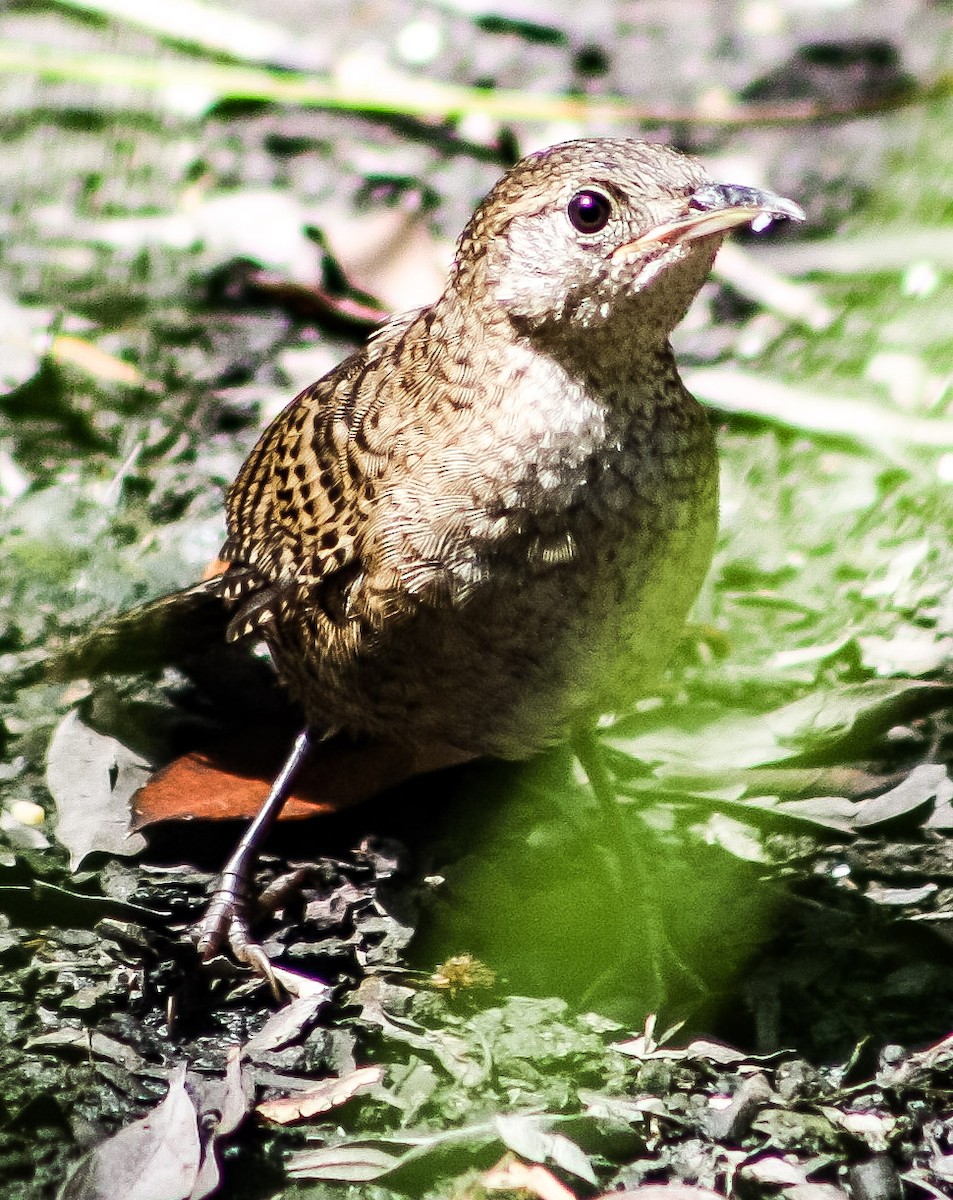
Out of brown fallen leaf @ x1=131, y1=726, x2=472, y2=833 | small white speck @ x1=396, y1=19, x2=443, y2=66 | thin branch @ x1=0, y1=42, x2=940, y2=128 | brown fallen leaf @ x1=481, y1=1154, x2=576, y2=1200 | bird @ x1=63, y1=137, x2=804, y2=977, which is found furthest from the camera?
small white speck @ x1=396, y1=19, x2=443, y2=66

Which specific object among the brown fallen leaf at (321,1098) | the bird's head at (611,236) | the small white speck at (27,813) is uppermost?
the bird's head at (611,236)

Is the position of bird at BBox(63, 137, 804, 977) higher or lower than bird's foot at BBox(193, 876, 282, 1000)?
higher

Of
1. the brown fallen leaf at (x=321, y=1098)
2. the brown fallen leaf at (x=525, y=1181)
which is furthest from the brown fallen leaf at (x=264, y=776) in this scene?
the brown fallen leaf at (x=525, y=1181)

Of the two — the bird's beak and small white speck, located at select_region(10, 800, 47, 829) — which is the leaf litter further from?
the bird's beak

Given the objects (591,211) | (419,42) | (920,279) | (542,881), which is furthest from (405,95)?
(542,881)

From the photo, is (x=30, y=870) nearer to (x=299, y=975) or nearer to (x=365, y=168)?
(x=299, y=975)

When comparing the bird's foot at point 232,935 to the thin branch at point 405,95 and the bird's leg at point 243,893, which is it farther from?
the thin branch at point 405,95

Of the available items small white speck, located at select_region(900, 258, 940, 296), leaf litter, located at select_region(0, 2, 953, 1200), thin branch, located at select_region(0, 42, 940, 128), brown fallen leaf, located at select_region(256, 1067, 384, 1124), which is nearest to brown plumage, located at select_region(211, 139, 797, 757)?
leaf litter, located at select_region(0, 2, 953, 1200)

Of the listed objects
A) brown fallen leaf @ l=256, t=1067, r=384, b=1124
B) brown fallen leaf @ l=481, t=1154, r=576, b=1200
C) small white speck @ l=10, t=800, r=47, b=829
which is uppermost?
small white speck @ l=10, t=800, r=47, b=829
